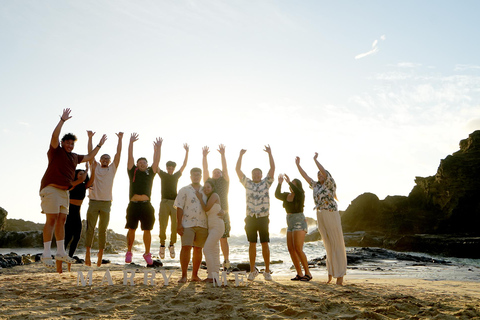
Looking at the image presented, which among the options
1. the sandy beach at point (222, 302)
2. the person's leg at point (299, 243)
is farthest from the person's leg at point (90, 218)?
the person's leg at point (299, 243)

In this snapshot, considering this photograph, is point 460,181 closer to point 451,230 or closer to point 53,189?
point 451,230

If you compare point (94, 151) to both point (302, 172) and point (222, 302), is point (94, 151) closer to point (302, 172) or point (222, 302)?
point (222, 302)

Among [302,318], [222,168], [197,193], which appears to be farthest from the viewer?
[222,168]

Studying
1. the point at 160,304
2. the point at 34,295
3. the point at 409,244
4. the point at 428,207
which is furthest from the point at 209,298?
the point at 428,207

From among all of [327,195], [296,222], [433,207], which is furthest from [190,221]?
[433,207]

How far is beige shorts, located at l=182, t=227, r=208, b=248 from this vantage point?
7219 millimetres

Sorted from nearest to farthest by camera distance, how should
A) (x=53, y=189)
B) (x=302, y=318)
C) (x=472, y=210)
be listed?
(x=302, y=318), (x=53, y=189), (x=472, y=210)

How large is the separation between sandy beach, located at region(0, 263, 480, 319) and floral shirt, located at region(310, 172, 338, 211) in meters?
Result: 1.67

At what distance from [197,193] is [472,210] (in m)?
43.0

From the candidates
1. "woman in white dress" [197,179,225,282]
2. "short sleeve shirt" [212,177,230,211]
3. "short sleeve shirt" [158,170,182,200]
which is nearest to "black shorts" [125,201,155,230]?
"short sleeve shirt" [158,170,182,200]

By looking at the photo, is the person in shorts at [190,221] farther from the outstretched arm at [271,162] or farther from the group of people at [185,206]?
the outstretched arm at [271,162]

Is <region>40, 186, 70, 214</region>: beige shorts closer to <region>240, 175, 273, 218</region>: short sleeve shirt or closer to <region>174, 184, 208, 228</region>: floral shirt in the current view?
<region>174, 184, 208, 228</region>: floral shirt

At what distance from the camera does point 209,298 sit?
5941 mm

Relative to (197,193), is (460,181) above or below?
above
